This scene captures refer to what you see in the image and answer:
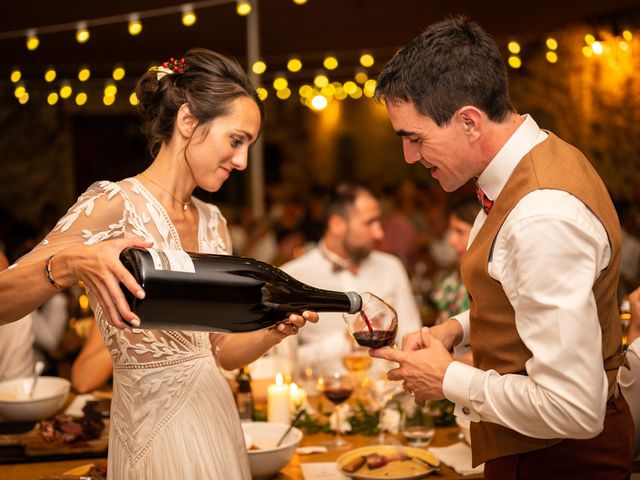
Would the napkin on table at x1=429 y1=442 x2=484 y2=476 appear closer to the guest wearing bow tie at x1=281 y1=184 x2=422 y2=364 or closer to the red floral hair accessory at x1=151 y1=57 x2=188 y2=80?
the red floral hair accessory at x1=151 y1=57 x2=188 y2=80

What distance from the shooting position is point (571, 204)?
4.52 ft

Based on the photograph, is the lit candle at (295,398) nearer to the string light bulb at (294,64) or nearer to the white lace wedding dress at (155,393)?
the white lace wedding dress at (155,393)

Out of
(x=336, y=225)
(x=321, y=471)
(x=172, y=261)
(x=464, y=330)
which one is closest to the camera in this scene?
(x=172, y=261)

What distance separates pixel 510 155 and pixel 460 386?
50 cm

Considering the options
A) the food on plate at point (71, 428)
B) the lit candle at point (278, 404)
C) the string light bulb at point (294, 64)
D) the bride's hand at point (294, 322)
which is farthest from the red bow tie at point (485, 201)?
the string light bulb at point (294, 64)

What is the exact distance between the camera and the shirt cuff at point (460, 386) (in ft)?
4.90

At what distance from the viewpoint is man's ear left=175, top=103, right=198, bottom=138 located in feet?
6.10

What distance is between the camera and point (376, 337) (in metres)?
1.77

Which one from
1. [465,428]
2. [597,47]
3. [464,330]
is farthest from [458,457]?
[597,47]

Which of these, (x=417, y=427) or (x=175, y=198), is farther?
(x=417, y=427)

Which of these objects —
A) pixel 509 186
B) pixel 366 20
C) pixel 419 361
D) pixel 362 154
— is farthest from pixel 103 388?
pixel 362 154

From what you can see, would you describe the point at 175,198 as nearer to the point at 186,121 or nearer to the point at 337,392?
the point at 186,121

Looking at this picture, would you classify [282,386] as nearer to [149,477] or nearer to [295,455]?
[295,455]

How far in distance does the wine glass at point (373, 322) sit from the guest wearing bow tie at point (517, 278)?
8 cm
